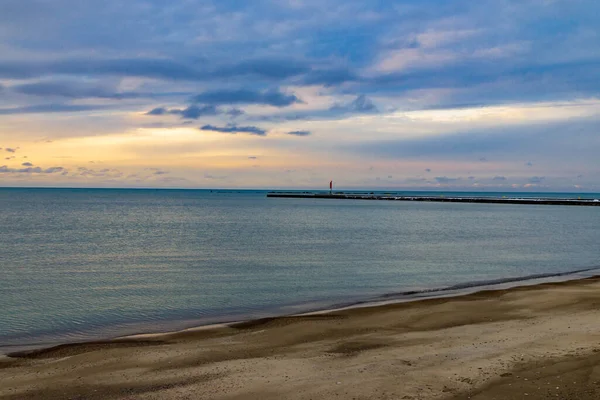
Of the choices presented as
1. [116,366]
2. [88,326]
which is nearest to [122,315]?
[88,326]

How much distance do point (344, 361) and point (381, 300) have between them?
996 centimetres

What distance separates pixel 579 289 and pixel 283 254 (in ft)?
68.2

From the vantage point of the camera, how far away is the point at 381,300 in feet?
71.9

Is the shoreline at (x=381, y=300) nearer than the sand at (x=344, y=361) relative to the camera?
No

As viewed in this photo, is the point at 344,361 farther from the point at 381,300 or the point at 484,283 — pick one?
the point at 484,283

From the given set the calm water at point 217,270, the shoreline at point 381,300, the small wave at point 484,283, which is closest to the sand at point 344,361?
the shoreline at point 381,300

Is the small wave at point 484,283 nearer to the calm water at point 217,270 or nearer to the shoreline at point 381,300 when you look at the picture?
the shoreline at point 381,300

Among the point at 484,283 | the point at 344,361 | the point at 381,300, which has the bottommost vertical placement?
the point at 484,283

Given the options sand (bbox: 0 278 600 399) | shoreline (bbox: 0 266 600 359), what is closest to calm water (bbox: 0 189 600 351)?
shoreline (bbox: 0 266 600 359)

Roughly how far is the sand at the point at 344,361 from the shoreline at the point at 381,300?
0.69m

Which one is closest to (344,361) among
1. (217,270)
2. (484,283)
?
(484,283)

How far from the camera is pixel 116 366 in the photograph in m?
12.4

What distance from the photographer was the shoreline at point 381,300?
50.7 feet

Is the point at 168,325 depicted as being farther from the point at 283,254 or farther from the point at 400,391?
the point at 283,254
